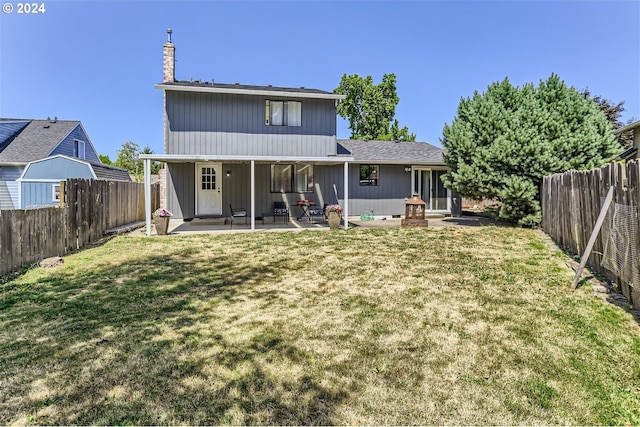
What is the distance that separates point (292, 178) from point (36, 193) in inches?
534

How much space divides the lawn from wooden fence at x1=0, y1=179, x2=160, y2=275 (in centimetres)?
67

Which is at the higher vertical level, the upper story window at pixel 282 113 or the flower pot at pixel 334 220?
the upper story window at pixel 282 113

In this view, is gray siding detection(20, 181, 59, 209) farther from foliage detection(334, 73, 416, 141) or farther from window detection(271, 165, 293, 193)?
foliage detection(334, 73, 416, 141)

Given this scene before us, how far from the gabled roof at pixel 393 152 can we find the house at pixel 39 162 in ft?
45.2

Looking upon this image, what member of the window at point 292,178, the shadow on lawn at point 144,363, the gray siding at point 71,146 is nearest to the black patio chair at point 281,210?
the window at point 292,178

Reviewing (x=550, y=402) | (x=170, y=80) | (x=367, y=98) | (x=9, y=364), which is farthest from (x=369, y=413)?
(x=367, y=98)

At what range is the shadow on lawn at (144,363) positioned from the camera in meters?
2.45

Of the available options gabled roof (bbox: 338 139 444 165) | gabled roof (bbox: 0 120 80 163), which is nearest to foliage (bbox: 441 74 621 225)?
gabled roof (bbox: 338 139 444 165)

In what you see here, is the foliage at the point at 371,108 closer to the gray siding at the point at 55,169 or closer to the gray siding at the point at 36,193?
the gray siding at the point at 55,169

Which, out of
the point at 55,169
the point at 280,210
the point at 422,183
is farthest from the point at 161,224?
the point at 422,183

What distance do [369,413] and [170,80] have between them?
51.6 feet

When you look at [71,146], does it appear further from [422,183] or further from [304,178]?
[422,183]

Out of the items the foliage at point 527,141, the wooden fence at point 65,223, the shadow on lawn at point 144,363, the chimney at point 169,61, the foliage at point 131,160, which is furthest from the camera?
the foliage at point 131,160

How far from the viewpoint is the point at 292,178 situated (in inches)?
582
